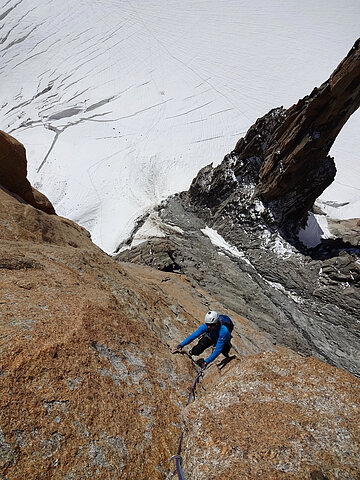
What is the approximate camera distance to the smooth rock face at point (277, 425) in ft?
10.5

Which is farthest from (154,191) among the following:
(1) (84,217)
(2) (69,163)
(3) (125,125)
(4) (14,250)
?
(4) (14,250)

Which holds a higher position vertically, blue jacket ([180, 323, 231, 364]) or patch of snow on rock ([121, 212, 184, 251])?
blue jacket ([180, 323, 231, 364])

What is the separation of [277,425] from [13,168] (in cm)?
1172

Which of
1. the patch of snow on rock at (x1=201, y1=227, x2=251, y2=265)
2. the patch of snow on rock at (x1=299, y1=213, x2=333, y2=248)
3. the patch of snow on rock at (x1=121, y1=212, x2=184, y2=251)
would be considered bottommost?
the patch of snow on rock at (x1=121, y1=212, x2=184, y2=251)

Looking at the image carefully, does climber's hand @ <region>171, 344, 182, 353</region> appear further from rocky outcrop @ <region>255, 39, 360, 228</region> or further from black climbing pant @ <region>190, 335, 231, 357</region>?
rocky outcrop @ <region>255, 39, 360, 228</region>

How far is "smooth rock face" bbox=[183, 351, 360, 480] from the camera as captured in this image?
10.5ft

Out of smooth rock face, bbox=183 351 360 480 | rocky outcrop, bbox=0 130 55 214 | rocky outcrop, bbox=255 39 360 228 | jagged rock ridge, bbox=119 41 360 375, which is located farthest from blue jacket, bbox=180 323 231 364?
Answer: rocky outcrop, bbox=255 39 360 228

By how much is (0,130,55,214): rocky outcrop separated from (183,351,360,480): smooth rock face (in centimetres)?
1054

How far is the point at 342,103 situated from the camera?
16.4 metres

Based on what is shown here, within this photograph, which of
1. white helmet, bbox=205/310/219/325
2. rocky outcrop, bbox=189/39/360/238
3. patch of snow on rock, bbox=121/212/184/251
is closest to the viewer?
white helmet, bbox=205/310/219/325

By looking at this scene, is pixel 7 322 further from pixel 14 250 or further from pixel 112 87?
pixel 112 87

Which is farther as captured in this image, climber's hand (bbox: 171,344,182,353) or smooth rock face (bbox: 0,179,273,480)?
climber's hand (bbox: 171,344,182,353)

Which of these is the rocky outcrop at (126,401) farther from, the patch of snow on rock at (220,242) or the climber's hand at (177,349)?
the patch of snow on rock at (220,242)

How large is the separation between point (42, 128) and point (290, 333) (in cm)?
4739
